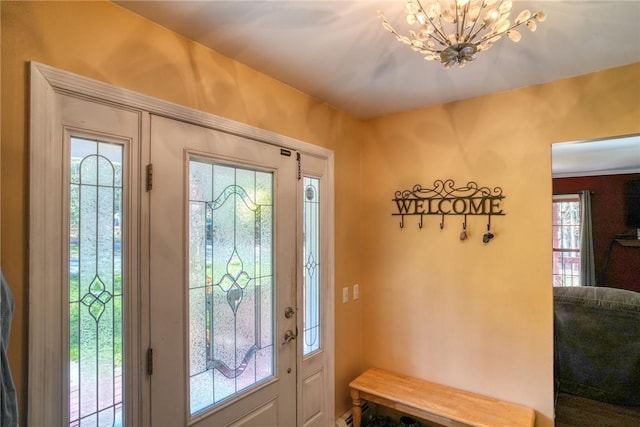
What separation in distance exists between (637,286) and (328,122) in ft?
18.5

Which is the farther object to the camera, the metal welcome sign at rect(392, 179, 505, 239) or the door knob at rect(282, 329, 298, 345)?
the metal welcome sign at rect(392, 179, 505, 239)

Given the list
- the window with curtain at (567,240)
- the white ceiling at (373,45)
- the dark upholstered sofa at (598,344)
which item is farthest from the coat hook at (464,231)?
the window with curtain at (567,240)

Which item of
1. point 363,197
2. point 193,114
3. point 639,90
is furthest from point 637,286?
point 193,114

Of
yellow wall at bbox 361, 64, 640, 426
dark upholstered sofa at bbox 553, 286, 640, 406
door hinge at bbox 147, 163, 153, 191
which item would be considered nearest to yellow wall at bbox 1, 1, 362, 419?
door hinge at bbox 147, 163, 153, 191

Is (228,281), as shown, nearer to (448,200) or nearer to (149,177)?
(149,177)

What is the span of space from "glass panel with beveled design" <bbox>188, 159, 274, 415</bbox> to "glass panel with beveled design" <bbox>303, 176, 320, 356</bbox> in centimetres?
35

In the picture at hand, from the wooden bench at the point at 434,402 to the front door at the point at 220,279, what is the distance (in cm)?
58

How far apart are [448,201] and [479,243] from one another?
36 cm

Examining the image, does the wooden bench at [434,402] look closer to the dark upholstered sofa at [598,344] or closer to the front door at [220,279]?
the front door at [220,279]

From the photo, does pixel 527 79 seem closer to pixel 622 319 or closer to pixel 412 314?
pixel 412 314

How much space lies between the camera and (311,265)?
7.46ft

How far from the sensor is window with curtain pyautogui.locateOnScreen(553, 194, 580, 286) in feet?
18.0

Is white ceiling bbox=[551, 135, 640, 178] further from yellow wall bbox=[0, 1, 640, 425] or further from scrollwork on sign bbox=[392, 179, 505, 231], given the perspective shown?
scrollwork on sign bbox=[392, 179, 505, 231]

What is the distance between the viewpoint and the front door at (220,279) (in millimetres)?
1431
